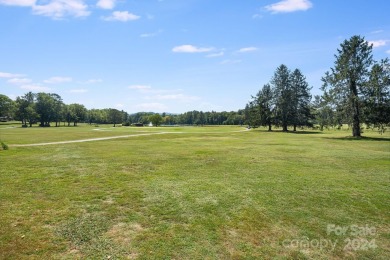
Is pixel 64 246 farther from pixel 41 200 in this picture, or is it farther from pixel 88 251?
pixel 41 200

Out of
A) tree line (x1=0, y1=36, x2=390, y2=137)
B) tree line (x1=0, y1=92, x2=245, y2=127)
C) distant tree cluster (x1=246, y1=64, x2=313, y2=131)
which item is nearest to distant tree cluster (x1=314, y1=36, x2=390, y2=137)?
tree line (x1=0, y1=36, x2=390, y2=137)

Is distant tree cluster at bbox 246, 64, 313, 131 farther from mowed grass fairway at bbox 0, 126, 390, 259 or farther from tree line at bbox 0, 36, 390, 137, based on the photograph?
mowed grass fairway at bbox 0, 126, 390, 259

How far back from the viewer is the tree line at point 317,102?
39.8 metres

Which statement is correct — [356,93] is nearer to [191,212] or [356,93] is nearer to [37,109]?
[191,212]

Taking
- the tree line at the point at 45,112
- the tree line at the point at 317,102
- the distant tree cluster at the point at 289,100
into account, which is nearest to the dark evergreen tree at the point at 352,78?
the tree line at the point at 317,102

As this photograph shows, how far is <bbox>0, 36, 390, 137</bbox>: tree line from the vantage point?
39.8m

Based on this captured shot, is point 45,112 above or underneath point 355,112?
above

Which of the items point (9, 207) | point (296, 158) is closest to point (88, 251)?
point (9, 207)

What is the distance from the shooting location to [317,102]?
48031 mm

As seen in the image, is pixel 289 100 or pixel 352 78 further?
pixel 289 100

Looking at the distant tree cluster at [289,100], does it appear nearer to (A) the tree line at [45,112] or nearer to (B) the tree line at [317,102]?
(B) the tree line at [317,102]

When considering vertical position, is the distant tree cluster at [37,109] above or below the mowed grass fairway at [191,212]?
above

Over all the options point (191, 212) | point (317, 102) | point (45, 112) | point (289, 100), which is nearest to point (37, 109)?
point (45, 112)

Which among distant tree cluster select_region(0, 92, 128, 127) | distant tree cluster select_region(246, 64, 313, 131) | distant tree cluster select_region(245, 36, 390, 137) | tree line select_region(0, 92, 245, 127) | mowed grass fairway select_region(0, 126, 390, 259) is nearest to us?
mowed grass fairway select_region(0, 126, 390, 259)
